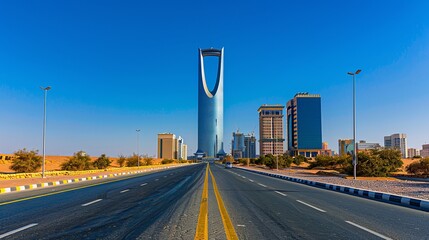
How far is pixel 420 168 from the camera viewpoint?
46.5 meters

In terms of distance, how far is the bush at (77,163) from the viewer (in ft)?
178

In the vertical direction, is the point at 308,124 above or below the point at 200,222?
above

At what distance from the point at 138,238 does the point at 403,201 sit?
1345 centimetres

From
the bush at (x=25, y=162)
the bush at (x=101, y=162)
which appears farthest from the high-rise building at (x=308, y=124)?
the bush at (x=25, y=162)

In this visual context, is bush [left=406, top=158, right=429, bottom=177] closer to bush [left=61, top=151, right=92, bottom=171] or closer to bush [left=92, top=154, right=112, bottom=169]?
bush [left=61, top=151, right=92, bottom=171]

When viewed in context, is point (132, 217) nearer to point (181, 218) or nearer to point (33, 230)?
point (181, 218)

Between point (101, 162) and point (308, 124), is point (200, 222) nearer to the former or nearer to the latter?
point (101, 162)

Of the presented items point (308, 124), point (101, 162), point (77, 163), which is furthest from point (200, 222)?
point (308, 124)

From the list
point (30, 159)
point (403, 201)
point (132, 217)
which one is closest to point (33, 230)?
point (132, 217)

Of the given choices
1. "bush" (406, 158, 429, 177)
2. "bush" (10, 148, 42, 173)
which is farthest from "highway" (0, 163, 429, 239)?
"bush" (406, 158, 429, 177)

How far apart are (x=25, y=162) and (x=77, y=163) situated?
12.2 metres

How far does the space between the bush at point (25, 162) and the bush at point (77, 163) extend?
31.9 ft

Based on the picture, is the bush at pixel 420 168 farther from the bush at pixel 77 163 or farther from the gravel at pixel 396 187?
the bush at pixel 77 163

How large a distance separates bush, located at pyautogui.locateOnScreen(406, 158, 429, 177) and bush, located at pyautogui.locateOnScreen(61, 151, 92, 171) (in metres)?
50.0
